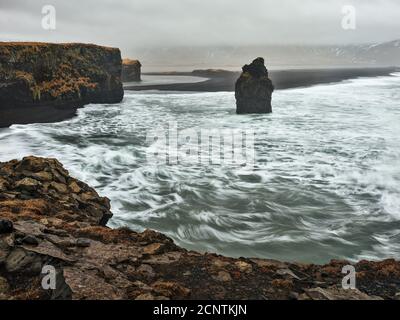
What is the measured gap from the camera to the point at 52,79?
2004 inches

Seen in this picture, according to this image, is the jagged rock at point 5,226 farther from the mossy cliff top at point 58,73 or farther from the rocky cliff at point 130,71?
the rocky cliff at point 130,71

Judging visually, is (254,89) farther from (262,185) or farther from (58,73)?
(262,185)

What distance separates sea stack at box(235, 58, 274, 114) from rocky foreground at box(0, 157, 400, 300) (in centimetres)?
3959

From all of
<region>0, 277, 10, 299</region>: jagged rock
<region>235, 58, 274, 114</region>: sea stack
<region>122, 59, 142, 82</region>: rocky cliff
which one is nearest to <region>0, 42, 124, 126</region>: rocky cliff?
<region>235, 58, 274, 114</region>: sea stack

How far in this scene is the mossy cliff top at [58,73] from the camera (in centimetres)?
4478

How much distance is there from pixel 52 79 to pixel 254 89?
96.5 feet

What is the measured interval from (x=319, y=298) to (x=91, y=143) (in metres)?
28.2

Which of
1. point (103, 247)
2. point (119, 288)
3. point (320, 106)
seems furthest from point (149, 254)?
point (320, 106)

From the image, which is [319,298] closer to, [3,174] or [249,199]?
[249,199]

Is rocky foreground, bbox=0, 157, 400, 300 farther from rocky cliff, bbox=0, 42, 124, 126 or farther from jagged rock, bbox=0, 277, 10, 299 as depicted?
rocky cliff, bbox=0, 42, 124, 126

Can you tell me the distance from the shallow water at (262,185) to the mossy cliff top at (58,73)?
8716mm

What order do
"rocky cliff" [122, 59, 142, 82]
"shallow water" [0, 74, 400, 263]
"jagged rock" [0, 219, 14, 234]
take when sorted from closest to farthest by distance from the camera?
1. "jagged rock" [0, 219, 14, 234]
2. "shallow water" [0, 74, 400, 263]
3. "rocky cliff" [122, 59, 142, 82]

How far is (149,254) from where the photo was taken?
10414mm

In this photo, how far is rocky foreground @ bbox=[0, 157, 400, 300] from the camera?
26.6ft
